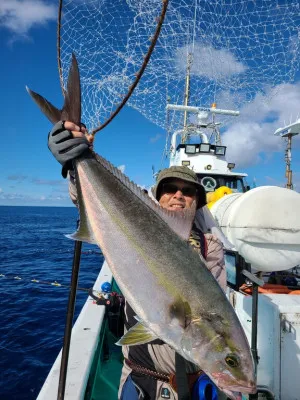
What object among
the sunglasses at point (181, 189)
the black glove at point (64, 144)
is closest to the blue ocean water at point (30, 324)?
the sunglasses at point (181, 189)

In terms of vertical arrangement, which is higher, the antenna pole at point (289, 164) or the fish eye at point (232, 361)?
the antenna pole at point (289, 164)

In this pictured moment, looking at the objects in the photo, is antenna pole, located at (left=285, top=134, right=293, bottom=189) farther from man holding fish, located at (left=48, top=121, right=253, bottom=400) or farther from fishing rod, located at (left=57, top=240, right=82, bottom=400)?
fishing rod, located at (left=57, top=240, right=82, bottom=400)

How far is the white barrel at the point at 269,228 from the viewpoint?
13.1 ft

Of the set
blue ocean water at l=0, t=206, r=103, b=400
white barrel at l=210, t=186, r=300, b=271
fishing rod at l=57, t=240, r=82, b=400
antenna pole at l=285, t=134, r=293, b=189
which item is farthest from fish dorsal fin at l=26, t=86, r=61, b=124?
antenna pole at l=285, t=134, r=293, b=189

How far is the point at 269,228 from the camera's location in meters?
4.05

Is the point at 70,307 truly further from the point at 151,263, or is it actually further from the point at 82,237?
the point at 151,263

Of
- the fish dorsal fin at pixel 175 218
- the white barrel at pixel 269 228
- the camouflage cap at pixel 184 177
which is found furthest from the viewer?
the white barrel at pixel 269 228

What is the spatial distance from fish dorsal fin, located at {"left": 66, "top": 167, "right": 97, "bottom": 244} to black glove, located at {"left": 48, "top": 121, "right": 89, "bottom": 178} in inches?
4.8

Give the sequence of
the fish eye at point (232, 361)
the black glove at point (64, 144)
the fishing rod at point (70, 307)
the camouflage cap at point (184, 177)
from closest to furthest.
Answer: the fish eye at point (232, 361) < the black glove at point (64, 144) < the fishing rod at point (70, 307) < the camouflage cap at point (184, 177)

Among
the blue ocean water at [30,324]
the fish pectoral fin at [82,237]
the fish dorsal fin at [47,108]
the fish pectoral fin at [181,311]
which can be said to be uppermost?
the fish dorsal fin at [47,108]

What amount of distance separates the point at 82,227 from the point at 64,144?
2.21ft

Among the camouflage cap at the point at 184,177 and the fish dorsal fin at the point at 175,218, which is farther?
the camouflage cap at the point at 184,177

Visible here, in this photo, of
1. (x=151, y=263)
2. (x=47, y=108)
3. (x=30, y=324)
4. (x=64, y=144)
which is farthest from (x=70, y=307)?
(x=30, y=324)

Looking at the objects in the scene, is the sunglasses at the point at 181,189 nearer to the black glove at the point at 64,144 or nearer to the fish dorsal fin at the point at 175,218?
the fish dorsal fin at the point at 175,218
